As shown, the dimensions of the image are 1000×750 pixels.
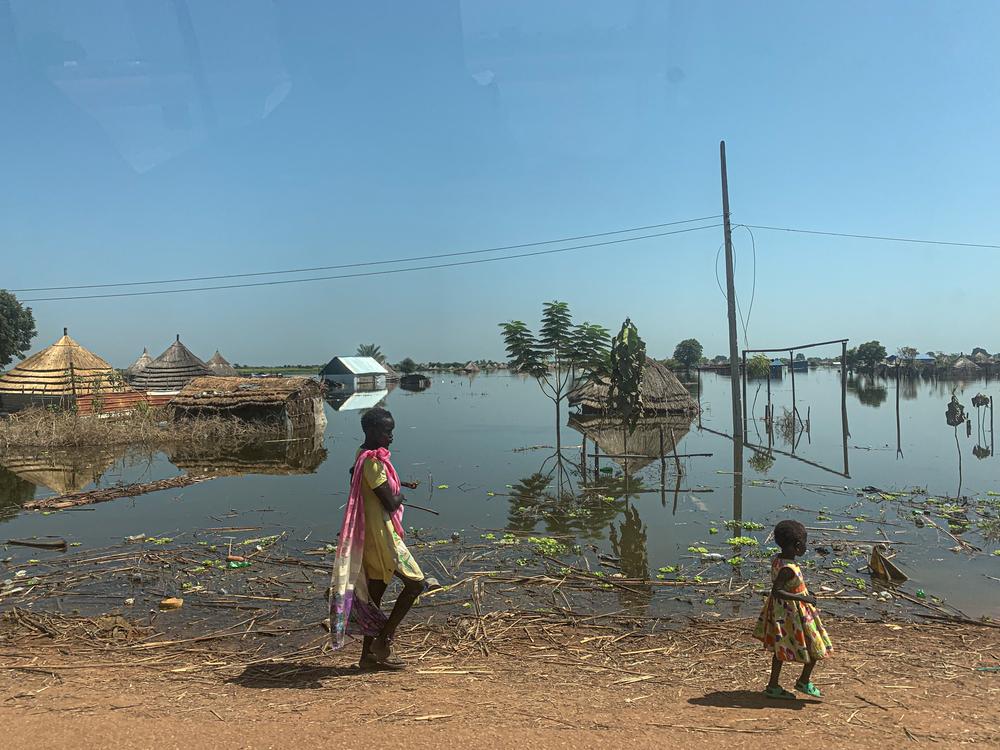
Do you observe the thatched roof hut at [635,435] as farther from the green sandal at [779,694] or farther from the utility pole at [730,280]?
the green sandal at [779,694]

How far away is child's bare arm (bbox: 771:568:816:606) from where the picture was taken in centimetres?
346

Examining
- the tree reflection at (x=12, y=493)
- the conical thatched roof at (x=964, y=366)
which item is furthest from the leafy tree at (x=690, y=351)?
the tree reflection at (x=12, y=493)

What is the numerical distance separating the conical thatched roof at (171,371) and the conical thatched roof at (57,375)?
6.13m

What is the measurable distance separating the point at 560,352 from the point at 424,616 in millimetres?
11240

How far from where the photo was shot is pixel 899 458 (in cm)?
1380

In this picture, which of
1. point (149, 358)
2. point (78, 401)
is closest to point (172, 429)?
point (78, 401)

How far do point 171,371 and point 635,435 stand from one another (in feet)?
74.4

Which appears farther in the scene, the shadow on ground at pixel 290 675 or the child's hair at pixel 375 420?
the child's hair at pixel 375 420

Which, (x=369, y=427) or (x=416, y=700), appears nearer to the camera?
(x=416, y=700)

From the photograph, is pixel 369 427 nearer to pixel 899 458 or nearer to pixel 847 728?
pixel 847 728

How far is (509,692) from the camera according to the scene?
144 inches

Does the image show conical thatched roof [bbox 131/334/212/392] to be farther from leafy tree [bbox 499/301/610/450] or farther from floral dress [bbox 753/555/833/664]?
floral dress [bbox 753/555/833/664]

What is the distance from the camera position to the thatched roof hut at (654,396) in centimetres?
2555

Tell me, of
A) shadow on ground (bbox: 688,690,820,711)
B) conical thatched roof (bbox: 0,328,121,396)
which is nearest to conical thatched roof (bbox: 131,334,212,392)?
conical thatched roof (bbox: 0,328,121,396)
